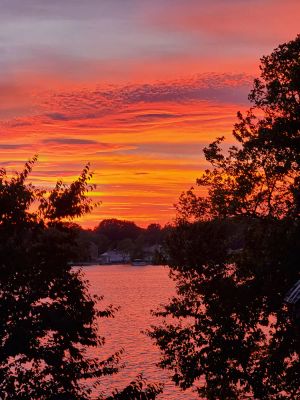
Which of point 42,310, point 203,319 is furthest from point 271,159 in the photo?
point 42,310

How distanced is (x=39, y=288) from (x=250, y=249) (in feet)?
40.5

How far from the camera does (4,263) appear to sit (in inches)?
991

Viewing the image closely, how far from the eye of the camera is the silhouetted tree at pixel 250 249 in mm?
32562

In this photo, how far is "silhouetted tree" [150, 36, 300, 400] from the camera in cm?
3256

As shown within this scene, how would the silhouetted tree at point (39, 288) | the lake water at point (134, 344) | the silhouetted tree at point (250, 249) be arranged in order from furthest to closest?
the lake water at point (134, 344), the silhouetted tree at point (250, 249), the silhouetted tree at point (39, 288)

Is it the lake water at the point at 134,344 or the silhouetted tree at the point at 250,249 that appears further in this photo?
the lake water at the point at 134,344

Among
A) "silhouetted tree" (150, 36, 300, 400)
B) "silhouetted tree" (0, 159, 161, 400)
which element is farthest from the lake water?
"silhouetted tree" (0, 159, 161, 400)

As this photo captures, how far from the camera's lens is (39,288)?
25719 mm

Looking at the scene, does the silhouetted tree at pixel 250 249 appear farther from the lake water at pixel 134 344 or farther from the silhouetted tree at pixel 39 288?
the lake water at pixel 134 344

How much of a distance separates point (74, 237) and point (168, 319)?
302 feet

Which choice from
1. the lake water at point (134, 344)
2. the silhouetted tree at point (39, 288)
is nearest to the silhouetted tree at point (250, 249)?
the silhouetted tree at point (39, 288)

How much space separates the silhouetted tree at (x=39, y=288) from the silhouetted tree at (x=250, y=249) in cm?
955

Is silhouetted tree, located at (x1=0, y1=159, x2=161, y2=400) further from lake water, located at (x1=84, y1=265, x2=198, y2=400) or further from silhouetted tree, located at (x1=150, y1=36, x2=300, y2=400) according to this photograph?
lake water, located at (x1=84, y1=265, x2=198, y2=400)

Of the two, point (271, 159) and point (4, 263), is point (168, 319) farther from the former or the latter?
point (4, 263)
